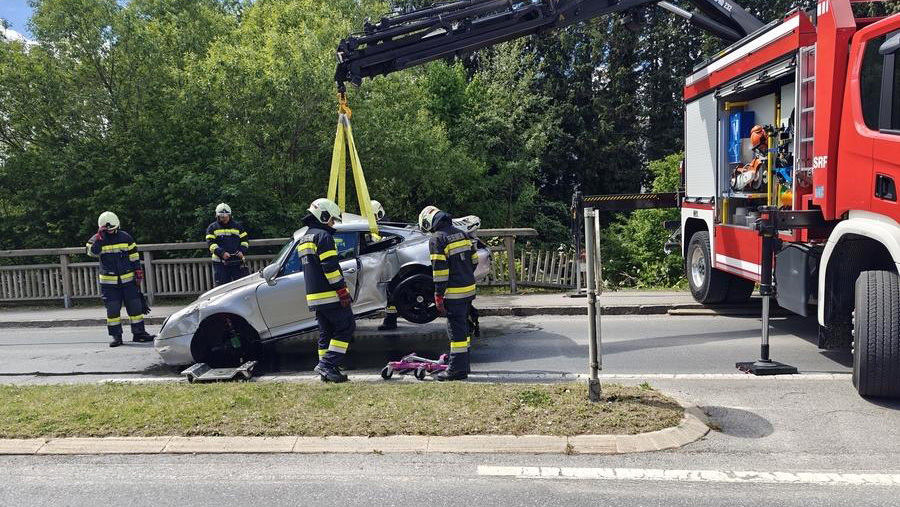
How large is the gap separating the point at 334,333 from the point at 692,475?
3989 mm

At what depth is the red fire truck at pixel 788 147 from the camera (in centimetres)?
552

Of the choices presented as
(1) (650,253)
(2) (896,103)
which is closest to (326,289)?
(2) (896,103)

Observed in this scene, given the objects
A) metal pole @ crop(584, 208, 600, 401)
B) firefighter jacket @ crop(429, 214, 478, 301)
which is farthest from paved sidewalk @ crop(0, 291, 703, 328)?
metal pole @ crop(584, 208, 600, 401)

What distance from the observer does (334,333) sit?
23.0 feet

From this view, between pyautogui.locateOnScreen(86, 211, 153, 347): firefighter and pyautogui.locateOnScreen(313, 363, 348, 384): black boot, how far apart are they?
15.2ft

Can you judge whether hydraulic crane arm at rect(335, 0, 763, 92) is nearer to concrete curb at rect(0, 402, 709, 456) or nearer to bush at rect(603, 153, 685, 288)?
concrete curb at rect(0, 402, 709, 456)

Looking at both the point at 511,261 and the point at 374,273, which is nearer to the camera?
the point at 374,273

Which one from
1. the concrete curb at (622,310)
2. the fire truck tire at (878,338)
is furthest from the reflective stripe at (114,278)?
the fire truck tire at (878,338)

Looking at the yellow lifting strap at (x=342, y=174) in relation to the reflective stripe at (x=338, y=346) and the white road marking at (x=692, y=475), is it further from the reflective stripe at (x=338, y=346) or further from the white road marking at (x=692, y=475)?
the white road marking at (x=692, y=475)

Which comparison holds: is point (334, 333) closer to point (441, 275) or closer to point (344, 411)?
point (441, 275)

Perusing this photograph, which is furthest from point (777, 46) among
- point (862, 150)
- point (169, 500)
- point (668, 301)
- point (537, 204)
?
point (537, 204)

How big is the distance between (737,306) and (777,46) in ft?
14.7

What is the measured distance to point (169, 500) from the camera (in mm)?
4098

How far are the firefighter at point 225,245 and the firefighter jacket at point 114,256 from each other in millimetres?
1236
